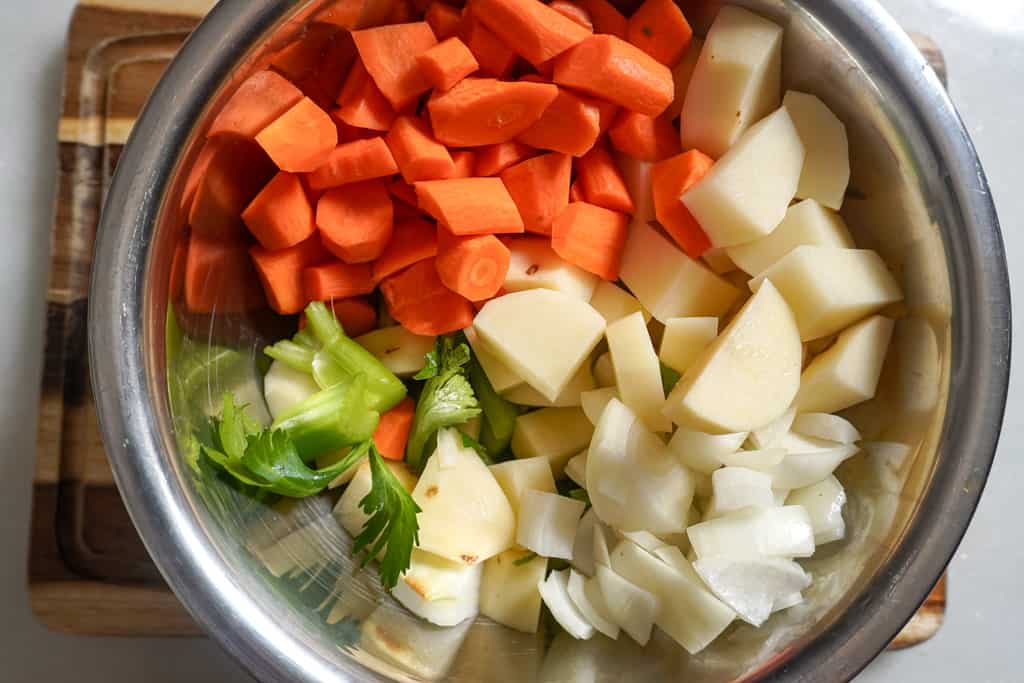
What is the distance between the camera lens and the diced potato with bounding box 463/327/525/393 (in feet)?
4.66

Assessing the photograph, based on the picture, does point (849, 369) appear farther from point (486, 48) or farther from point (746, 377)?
point (486, 48)

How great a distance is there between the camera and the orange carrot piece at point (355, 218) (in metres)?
1.40

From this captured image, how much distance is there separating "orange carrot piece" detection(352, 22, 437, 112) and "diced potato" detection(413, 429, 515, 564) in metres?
0.56

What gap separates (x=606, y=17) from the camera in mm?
1406

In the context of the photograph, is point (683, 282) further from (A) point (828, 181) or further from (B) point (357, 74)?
(B) point (357, 74)

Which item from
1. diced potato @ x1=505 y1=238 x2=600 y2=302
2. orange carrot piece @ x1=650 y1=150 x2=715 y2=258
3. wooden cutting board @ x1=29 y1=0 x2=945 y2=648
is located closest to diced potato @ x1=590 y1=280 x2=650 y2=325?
diced potato @ x1=505 y1=238 x2=600 y2=302

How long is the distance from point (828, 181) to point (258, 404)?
0.97 metres

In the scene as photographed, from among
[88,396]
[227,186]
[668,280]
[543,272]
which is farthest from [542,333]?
[88,396]

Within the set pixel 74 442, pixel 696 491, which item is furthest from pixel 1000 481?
pixel 74 442

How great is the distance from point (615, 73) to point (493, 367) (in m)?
0.49

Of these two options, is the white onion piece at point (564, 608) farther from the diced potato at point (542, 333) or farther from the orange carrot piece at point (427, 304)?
the orange carrot piece at point (427, 304)

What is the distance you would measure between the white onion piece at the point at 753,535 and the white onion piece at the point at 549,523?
0.60ft

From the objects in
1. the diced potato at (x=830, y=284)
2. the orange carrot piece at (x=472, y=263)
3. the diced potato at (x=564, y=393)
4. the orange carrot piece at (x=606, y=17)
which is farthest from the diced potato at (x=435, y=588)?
the orange carrot piece at (x=606, y=17)

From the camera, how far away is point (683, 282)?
4.56ft
